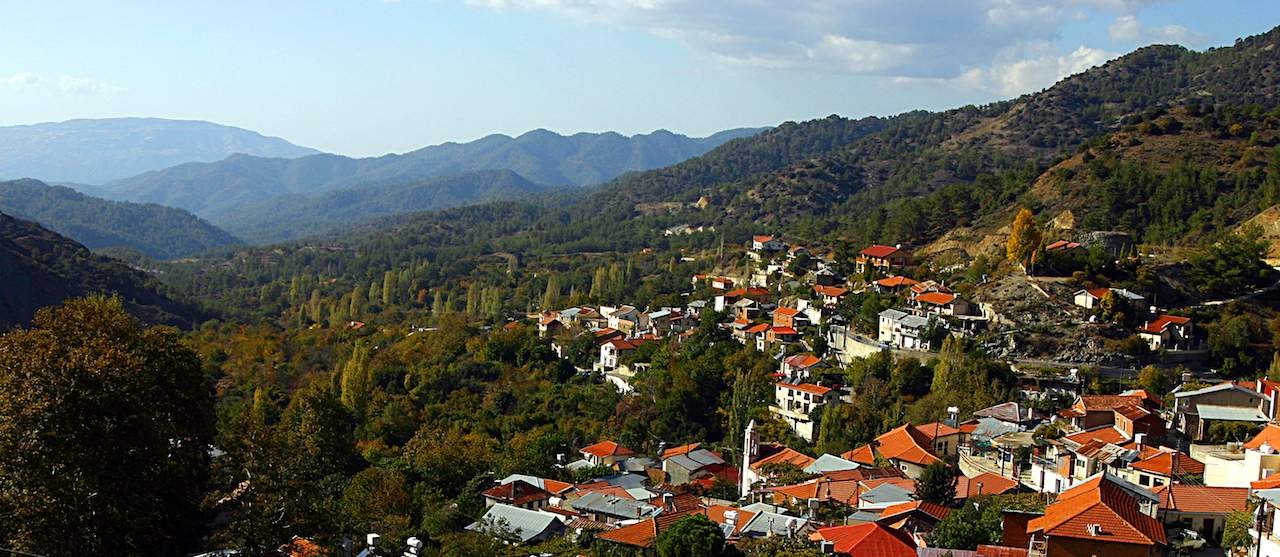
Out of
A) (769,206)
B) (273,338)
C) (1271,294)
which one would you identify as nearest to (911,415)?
(1271,294)

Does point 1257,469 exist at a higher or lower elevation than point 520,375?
higher

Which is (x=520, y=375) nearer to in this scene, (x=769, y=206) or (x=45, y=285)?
(x=45, y=285)

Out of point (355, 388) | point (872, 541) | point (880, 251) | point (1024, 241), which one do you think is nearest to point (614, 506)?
point (872, 541)

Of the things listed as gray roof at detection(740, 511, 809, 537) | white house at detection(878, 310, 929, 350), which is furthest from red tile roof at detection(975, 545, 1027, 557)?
white house at detection(878, 310, 929, 350)

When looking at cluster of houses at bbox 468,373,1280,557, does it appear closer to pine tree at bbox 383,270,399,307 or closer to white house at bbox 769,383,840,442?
white house at bbox 769,383,840,442

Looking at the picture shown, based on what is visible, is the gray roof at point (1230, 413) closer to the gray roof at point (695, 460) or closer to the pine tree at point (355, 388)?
the gray roof at point (695, 460)
